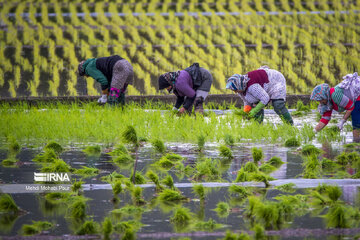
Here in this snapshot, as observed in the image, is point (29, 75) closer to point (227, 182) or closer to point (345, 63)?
point (345, 63)

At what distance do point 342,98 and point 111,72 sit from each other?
294 cm

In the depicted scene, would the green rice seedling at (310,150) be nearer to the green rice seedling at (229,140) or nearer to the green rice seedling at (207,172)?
the green rice seedling at (229,140)

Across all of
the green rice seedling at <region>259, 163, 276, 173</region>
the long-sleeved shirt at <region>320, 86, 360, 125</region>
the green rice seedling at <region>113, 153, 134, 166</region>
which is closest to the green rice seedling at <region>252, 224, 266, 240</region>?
the green rice seedling at <region>259, 163, 276, 173</region>

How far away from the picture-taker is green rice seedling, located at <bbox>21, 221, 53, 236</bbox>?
3305 mm

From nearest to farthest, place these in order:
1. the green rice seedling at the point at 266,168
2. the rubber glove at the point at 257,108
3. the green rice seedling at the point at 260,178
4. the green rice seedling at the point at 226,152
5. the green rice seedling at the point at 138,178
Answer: the green rice seedling at the point at 260,178
the green rice seedling at the point at 138,178
the green rice seedling at the point at 266,168
the green rice seedling at the point at 226,152
the rubber glove at the point at 257,108

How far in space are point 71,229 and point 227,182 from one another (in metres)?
1.37

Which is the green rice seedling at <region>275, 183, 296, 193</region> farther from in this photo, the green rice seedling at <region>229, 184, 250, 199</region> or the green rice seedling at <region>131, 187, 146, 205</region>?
the green rice seedling at <region>131, 187, 146, 205</region>

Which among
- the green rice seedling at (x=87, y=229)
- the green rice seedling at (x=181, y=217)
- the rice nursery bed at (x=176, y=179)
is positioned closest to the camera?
the green rice seedling at (x=87, y=229)

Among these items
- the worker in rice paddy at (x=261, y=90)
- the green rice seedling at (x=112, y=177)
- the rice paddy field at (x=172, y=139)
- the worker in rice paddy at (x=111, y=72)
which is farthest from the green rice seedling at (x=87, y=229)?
the worker in rice paddy at (x=111, y=72)

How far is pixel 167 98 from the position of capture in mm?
9109

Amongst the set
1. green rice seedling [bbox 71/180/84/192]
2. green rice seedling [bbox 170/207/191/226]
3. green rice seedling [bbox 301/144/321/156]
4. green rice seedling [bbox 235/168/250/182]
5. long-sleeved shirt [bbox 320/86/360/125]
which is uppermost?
long-sleeved shirt [bbox 320/86/360/125]

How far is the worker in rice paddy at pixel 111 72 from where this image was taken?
7906 mm

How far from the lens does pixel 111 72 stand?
26.2 ft

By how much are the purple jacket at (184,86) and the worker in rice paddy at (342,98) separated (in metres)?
1.54
